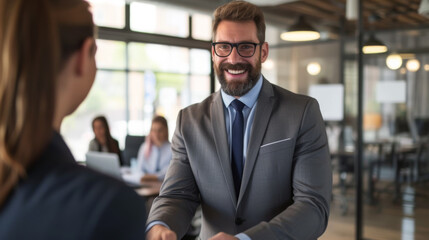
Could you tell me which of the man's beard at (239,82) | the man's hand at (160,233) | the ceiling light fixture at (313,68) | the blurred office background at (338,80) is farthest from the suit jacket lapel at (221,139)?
the ceiling light fixture at (313,68)

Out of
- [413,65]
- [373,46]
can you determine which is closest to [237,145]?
[373,46]

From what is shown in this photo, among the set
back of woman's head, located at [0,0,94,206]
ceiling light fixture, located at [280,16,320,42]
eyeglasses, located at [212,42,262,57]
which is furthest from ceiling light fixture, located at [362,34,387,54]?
back of woman's head, located at [0,0,94,206]

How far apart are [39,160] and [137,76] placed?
9.68 m

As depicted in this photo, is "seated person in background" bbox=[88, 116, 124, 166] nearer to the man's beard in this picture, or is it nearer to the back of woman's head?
the man's beard

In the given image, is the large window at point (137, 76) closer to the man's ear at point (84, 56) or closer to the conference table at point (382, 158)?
the conference table at point (382, 158)

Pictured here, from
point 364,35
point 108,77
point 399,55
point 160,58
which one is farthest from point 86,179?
point 160,58

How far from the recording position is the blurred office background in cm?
596

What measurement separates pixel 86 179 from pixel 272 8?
6319mm

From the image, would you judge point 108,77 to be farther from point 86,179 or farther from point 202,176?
point 86,179

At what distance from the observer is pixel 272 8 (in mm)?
6734

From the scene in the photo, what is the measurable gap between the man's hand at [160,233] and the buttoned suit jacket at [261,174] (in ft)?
0.27

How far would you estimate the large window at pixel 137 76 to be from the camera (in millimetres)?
9547

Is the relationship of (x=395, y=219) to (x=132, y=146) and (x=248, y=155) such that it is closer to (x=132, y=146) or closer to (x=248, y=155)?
(x=132, y=146)

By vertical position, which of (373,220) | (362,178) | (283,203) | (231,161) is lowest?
(373,220)
